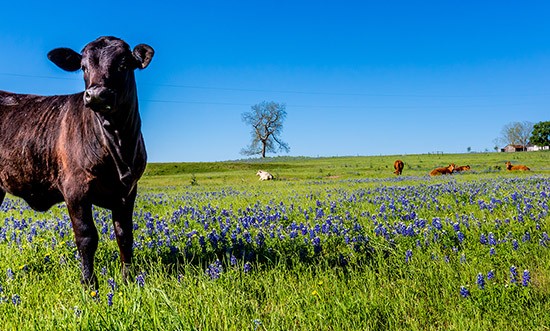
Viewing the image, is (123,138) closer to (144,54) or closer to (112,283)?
(144,54)

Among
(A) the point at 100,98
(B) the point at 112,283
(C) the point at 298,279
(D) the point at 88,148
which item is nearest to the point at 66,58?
(D) the point at 88,148

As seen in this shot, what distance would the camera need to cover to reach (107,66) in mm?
4312

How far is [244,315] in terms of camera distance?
3576 mm

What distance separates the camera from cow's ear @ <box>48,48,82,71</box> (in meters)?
4.81

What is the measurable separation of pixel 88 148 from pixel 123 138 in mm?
383

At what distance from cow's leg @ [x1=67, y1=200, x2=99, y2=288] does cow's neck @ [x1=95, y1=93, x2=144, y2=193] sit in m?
0.50

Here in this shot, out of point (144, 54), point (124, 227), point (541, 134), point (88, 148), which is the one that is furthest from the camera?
point (541, 134)

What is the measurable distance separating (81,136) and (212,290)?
227 cm

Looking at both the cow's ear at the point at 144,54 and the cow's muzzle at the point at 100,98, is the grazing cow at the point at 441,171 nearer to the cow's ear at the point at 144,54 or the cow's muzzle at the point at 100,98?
the cow's ear at the point at 144,54

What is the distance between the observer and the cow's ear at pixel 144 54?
4688 millimetres

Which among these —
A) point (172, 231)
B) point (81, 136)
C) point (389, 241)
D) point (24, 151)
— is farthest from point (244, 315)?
point (172, 231)

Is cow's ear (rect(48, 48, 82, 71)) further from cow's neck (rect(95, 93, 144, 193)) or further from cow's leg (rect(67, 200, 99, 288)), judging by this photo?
cow's leg (rect(67, 200, 99, 288))

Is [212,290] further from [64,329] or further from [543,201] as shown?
[543,201]

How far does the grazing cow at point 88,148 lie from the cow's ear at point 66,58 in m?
0.01
